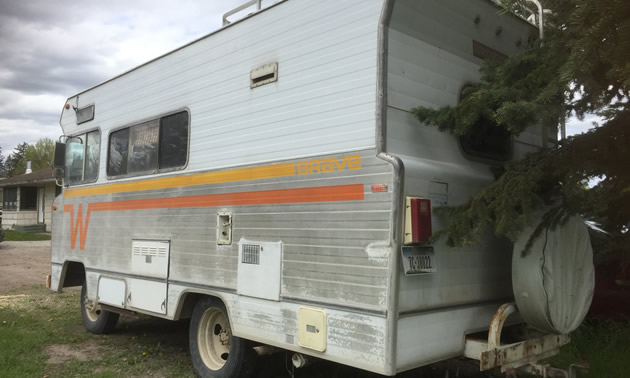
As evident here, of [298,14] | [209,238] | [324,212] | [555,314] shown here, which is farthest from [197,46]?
[555,314]

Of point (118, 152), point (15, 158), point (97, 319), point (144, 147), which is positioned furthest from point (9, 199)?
point (15, 158)

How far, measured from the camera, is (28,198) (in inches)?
→ 1045

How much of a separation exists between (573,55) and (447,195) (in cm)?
127

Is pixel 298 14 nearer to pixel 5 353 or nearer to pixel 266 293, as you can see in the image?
pixel 266 293

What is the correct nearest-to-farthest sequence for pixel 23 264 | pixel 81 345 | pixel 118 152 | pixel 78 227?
pixel 118 152, pixel 81 345, pixel 78 227, pixel 23 264

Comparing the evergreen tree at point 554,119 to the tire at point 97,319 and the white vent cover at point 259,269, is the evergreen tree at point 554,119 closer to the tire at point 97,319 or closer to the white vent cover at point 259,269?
the white vent cover at point 259,269

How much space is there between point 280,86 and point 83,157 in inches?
148

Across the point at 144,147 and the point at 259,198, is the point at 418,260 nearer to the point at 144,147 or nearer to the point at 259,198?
the point at 259,198

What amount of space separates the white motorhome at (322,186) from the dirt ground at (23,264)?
263 inches

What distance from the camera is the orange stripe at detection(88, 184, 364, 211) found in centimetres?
350

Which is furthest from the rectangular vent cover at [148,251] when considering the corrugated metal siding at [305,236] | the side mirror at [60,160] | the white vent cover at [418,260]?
the white vent cover at [418,260]

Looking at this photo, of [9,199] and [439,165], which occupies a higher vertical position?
[9,199]

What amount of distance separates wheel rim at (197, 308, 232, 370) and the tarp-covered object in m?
2.47

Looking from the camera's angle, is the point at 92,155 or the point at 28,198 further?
the point at 28,198
